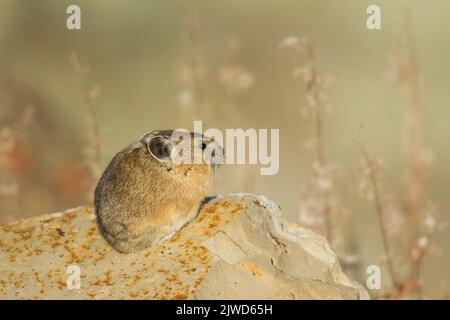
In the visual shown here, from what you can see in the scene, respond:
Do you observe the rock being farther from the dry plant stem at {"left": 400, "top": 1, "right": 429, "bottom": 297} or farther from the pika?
the dry plant stem at {"left": 400, "top": 1, "right": 429, "bottom": 297}

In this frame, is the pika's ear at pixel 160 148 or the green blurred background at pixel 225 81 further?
the green blurred background at pixel 225 81

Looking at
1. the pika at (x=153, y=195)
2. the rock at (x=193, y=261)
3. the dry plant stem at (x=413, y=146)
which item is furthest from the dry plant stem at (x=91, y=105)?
the dry plant stem at (x=413, y=146)

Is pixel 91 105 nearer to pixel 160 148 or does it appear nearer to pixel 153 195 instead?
pixel 160 148

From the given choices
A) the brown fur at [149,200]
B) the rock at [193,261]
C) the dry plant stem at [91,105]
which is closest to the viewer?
the rock at [193,261]

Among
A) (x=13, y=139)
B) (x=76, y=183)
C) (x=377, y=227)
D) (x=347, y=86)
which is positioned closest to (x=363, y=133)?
(x=347, y=86)

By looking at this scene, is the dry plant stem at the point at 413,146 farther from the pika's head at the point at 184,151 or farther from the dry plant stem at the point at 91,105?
the dry plant stem at the point at 91,105

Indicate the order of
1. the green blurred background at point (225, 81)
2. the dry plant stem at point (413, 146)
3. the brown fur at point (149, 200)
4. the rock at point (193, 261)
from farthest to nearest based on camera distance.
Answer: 1. the green blurred background at point (225, 81)
2. the dry plant stem at point (413, 146)
3. the brown fur at point (149, 200)
4. the rock at point (193, 261)

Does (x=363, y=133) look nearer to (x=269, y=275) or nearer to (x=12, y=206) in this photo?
(x=12, y=206)
